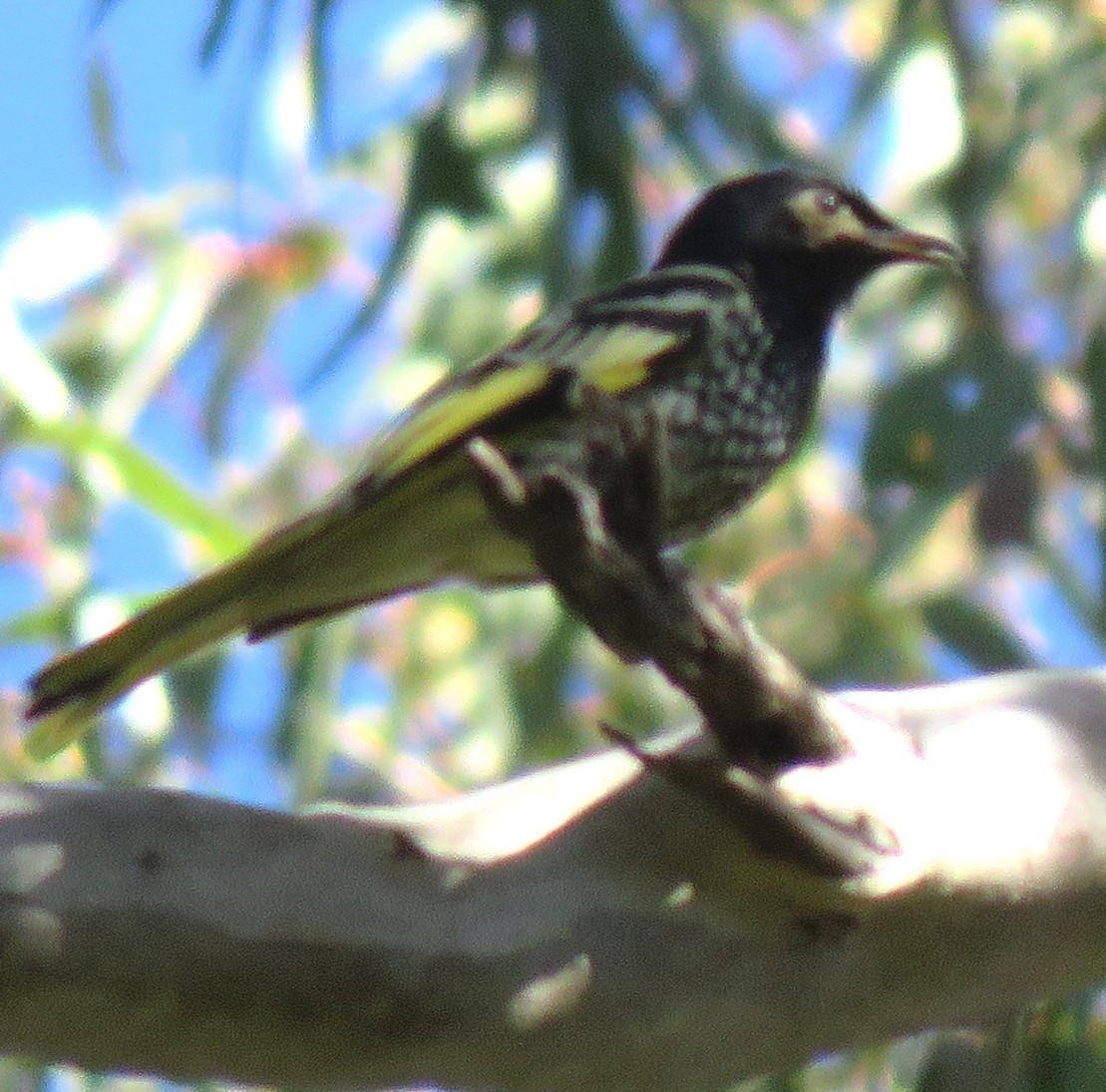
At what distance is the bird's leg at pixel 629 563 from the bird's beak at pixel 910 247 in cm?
118

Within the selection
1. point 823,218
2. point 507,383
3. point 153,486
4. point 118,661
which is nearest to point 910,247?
point 823,218

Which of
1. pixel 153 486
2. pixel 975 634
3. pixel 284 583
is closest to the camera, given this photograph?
pixel 284 583

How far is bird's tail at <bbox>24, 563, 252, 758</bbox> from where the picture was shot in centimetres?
216

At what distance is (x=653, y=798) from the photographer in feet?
6.30

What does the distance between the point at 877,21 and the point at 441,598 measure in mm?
2130

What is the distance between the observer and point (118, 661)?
2.18m

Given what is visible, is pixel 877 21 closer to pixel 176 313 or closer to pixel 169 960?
pixel 176 313

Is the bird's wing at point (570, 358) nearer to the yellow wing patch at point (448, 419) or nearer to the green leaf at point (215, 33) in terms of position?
the yellow wing patch at point (448, 419)

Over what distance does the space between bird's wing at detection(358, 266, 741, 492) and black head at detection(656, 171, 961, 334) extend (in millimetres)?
115

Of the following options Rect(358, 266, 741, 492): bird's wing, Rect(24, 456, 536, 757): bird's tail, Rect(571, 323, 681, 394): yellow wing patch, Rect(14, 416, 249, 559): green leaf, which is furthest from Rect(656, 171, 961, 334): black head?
Rect(14, 416, 249, 559): green leaf

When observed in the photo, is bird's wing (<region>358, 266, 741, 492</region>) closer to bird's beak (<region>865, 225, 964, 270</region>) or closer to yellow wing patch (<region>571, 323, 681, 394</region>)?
yellow wing patch (<region>571, 323, 681, 394</region>)

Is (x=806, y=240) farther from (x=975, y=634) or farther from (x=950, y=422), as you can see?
(x=975, y=634)

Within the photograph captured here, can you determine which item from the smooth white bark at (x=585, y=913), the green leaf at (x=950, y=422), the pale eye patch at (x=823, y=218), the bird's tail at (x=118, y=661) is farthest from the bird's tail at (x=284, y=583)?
the green leaf at (x=950, y=422)

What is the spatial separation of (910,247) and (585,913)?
1.34 meters
